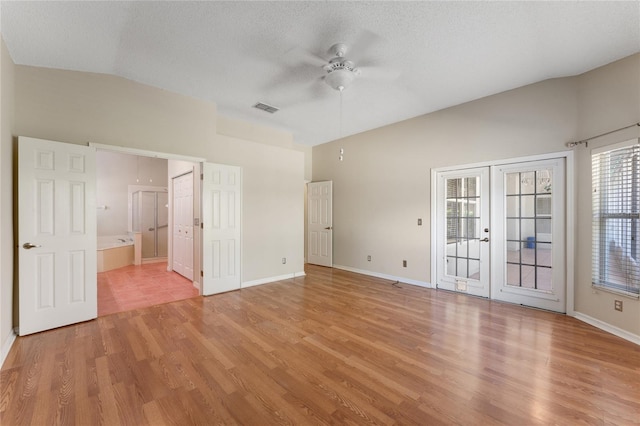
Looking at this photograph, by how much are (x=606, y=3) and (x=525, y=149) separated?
1845mm

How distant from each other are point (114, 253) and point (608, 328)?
8.76 m

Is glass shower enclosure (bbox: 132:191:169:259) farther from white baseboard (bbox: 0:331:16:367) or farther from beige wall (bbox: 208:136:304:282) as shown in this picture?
white baseboard (bbox: 0:331:16:367)

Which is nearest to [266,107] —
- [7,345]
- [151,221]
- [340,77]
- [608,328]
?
[340,77]

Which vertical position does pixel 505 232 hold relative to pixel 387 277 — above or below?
above

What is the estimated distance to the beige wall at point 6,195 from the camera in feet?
8.06

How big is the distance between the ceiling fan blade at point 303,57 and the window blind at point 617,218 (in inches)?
136

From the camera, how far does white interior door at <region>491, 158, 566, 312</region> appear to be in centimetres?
354

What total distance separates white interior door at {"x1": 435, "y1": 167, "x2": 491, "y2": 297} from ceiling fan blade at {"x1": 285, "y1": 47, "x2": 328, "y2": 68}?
9.27 feet

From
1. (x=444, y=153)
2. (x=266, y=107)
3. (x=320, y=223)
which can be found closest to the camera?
(x=266, y=107)

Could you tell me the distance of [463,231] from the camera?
4406 millimetres

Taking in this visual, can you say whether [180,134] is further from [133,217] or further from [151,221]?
[133,217]

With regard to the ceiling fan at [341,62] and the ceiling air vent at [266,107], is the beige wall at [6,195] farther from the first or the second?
the ceiling fan at [341,62]

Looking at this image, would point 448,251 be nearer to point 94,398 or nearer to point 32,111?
point 94,398

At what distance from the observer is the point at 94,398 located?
1899 millimetres
